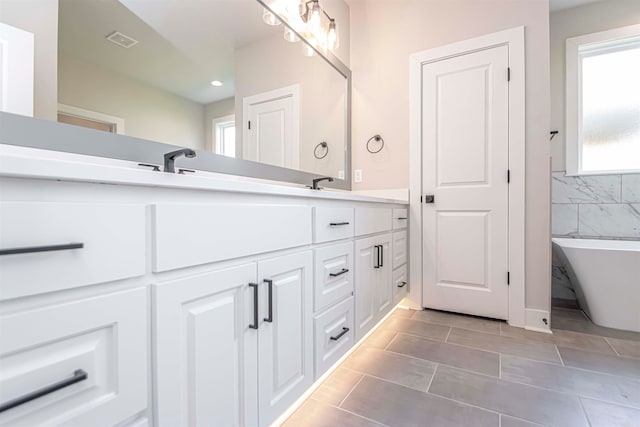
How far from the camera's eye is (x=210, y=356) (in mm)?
730

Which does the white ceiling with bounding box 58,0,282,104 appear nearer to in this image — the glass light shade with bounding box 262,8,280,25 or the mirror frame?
the glass light shade with bounding box 262,8,280,25

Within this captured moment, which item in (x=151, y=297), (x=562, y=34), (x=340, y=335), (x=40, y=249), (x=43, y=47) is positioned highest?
(x=562, y=34)

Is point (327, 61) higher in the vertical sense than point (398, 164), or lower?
higher

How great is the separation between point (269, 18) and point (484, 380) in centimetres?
222

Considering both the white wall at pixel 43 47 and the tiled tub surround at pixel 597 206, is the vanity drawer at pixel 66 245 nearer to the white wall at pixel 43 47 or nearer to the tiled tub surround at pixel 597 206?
the white wall at pixel 43 47

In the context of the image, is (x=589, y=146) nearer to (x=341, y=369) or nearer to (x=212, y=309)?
(x=341, y=369)

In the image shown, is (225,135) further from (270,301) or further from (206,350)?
(206,350)

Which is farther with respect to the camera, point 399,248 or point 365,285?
point 399,248

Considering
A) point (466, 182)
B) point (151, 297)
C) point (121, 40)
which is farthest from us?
point (466, 182)

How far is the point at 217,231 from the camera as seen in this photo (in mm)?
767

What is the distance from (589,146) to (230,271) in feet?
10.7

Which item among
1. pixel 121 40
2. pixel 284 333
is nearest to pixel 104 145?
pixel 121 40

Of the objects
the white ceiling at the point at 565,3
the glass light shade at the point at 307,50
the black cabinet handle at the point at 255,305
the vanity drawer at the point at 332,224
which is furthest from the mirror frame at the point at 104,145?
the white ceiling at the point at 565,3

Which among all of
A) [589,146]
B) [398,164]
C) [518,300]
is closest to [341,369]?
[518,300]
